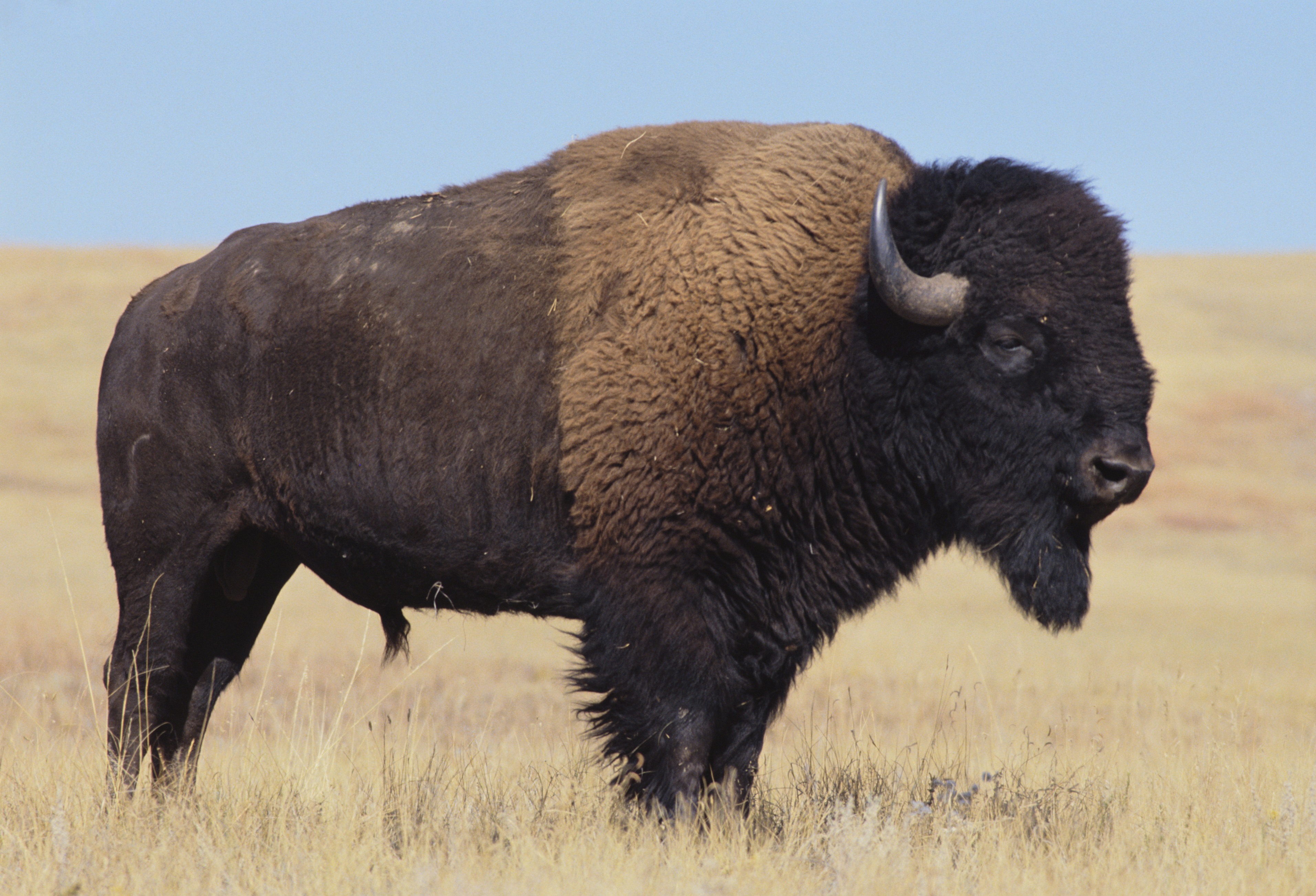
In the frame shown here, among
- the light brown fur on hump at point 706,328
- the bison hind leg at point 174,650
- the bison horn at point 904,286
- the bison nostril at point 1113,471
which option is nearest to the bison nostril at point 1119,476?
the bison nostril at point 1113,471

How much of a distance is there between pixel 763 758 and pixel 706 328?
3395 mm

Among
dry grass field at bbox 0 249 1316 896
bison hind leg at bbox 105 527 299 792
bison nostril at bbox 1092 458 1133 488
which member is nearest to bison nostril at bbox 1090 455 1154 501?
bison nostril at bbox 1092 458 1133 488

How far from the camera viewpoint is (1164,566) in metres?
22.2

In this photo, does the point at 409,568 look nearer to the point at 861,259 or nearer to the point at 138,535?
the point at 138,535

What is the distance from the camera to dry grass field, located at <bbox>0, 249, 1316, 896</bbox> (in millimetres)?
3588

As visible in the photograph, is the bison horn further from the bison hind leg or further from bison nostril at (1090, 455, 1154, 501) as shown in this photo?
the bison hind leg

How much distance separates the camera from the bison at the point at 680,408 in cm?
409

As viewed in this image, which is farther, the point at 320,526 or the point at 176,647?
the point at 176,647

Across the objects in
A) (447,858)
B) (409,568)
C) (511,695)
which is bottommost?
(511,695)

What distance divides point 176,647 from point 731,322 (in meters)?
2.76

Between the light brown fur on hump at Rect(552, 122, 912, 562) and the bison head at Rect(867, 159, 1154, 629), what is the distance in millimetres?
244

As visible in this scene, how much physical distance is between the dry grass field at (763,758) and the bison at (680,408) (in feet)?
1.48

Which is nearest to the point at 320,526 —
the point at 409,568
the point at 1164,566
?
the point at 409,568

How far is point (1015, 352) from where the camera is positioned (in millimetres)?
4188
